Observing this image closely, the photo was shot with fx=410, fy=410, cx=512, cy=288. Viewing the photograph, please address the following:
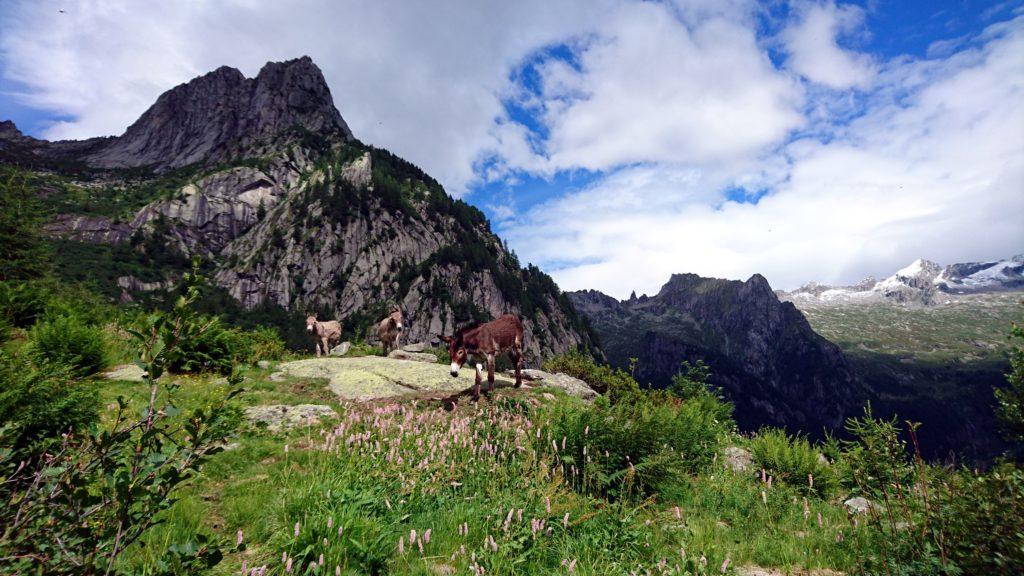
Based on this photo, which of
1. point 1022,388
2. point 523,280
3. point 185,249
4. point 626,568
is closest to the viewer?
point 626,568

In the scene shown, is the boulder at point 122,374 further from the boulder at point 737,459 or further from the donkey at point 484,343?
the boulder at point 737,459

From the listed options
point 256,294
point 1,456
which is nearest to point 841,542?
point 1,456

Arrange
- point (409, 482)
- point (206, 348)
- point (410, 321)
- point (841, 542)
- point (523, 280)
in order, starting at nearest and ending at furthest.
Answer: point (841, 542) < point (409, 482) < point (206, 348) < point (410, 321) < point (523, 280)

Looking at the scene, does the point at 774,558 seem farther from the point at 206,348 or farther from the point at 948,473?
the point at 206,348

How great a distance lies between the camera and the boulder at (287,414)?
9.55m

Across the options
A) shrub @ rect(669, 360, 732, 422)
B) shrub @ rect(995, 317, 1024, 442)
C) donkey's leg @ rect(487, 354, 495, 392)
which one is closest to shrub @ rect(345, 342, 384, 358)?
donkey's leg @ rect(487, 354, 495, 392)

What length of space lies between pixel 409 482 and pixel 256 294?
18297 centimetres

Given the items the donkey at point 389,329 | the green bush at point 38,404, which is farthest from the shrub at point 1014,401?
the green bush at point 38,404

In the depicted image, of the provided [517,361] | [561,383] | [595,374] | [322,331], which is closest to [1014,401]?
[595,374]

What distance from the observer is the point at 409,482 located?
20.8 ft

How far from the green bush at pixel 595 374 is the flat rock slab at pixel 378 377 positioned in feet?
15.8

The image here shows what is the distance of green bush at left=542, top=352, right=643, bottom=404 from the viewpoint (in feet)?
62.3

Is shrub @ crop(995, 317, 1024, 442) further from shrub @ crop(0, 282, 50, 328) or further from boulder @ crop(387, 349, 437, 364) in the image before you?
shrub @ crop(0, 282, 50, 328)

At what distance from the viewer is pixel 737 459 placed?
10.5 m
